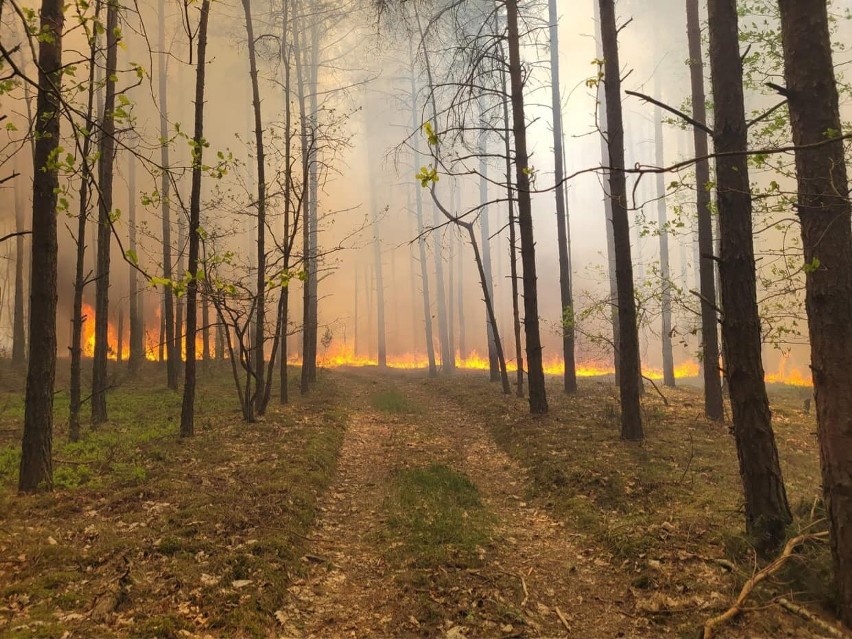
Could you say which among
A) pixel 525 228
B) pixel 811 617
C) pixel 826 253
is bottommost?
pixel 811 617

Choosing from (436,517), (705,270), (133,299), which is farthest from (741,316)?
(133,299)

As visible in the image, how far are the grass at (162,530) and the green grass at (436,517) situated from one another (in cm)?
122

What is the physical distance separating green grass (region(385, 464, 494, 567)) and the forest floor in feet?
0.11

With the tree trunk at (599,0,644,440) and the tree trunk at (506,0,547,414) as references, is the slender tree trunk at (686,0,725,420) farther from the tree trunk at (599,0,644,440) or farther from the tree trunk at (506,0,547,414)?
the tree trunk at (506,0,547,414)

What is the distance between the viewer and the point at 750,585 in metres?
3.80

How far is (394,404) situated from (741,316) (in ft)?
37.8

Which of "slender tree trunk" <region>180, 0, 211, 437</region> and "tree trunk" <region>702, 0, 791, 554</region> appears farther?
"slender tree trunk" <region>180, 0, 211, 437</region>

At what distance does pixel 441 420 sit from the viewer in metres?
13.3

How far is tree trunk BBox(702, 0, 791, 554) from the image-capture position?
4.79 metres

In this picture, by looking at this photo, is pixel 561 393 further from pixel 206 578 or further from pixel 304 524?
pixel 206 578

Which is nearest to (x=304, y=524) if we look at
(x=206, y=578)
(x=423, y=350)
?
(x=206, y=578)

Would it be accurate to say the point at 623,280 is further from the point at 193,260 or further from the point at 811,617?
the point at 193,260

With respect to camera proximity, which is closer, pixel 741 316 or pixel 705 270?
pixel 741 316

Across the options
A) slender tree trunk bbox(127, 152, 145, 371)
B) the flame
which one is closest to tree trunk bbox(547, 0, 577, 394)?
the flame
